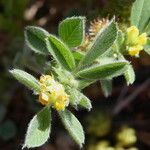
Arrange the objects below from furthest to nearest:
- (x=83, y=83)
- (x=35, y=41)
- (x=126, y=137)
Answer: (x=126, y=137)
(x=35, y=41)
(x=83, y=83)

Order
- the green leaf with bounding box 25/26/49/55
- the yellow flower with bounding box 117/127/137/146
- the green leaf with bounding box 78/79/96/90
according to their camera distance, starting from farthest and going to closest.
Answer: the yellow flower with bounding box 117/127/137/146, the green leaf with bounding box 25/26/49/55, the green leaf with bounding box 78/79/96/90

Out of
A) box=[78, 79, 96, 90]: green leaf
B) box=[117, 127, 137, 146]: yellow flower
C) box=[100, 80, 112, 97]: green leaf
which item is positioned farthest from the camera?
box=[117, 127, 137, 146]: yellow flower

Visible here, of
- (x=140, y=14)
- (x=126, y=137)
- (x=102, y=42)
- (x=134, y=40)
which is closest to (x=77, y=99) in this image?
(x=102, y=42)

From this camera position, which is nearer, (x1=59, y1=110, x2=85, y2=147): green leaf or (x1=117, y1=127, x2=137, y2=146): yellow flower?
(x1=59, y1=110, x2=85, y2=147): green leaf

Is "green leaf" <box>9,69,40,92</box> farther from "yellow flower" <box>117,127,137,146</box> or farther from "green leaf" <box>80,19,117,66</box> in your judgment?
"yellow flower" <box>117,127,137,146</box>

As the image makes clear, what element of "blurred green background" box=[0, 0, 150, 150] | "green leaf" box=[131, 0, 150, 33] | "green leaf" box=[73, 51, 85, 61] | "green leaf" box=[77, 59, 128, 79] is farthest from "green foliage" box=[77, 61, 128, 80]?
"blurred green background" box=[0, 0, 150, 150]

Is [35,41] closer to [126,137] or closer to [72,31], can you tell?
[72,31]
